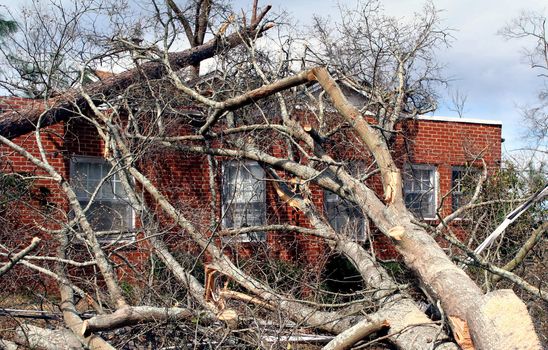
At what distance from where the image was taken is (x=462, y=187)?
1407cm

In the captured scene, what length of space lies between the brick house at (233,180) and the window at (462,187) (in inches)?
1.4

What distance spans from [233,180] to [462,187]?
14.4 ft

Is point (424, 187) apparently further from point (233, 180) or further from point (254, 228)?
point (254, 228)

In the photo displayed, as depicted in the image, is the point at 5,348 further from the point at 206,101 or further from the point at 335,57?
the point at 335,57

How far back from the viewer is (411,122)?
48.4 feet

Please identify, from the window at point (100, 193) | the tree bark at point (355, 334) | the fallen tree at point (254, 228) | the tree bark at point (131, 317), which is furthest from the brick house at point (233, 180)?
the tree bark at point (355, 334)

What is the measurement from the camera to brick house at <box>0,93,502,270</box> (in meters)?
11.2

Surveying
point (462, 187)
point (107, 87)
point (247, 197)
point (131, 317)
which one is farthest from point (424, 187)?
point (131, 317)

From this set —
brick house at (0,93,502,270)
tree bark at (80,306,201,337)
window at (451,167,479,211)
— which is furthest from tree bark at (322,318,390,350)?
window at (451,167,479,211)

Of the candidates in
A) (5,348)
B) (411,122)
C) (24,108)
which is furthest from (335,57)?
(5,348)

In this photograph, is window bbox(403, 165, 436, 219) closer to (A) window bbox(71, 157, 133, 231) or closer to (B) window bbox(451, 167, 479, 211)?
(B) window bbox(451, 167, 479, 211)

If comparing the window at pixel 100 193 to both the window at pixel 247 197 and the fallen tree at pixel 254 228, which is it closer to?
the fallen tree at pixel 254 228

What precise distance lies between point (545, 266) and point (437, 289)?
2841 mm

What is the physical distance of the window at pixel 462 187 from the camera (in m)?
13.3
